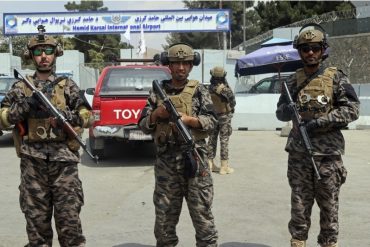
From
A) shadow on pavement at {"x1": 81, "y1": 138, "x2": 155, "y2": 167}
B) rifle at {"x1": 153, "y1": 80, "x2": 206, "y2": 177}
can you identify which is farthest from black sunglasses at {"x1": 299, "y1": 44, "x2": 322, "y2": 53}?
shadow on pavement at {"x1": 81, "y1": 138, "x2": 155, "y2": 167}

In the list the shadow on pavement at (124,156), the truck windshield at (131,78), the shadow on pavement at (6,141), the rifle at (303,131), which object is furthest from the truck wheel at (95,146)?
the rifle at (303,131)

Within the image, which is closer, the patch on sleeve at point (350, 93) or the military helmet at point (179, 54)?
the military helmet at point (179, 54)

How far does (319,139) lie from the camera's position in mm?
4145

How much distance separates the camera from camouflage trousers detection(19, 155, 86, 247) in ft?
12.6

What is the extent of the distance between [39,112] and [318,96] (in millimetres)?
2148

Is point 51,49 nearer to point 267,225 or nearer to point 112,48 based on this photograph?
point 267,225

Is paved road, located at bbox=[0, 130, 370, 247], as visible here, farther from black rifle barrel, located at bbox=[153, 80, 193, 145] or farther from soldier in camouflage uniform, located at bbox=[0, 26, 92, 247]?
black rifle barrel, located at bbox=[153, 80, 193, 145]

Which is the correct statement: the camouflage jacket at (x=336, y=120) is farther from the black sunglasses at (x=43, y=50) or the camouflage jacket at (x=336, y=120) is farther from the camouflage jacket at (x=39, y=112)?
the black sunglasses at (x=43, y=50)

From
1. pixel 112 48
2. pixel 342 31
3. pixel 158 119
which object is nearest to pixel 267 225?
pixel 158 119

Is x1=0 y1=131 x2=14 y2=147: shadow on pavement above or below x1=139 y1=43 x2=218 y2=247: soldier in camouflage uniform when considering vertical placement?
below

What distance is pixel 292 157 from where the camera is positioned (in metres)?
4.25

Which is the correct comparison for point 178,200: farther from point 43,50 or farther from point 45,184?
point 43,50

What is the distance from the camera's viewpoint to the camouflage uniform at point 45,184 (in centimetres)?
382

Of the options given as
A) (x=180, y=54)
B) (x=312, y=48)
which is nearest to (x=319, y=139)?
(x=312, y=48)
